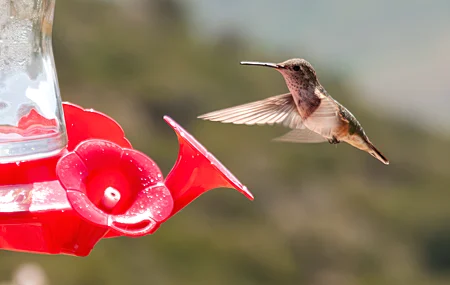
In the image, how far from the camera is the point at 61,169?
216 cm

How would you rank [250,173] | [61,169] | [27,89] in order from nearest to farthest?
[61,169]
[27,89]
[250,173]

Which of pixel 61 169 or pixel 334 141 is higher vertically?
pixel 61 169

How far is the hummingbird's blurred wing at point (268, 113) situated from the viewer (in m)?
2.84

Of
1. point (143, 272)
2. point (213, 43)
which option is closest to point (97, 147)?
point (143, 272)

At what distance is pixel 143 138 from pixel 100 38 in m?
2.37

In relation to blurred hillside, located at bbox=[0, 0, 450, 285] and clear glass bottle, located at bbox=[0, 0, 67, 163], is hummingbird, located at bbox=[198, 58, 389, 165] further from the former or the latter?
blurred hillside, located at bbox=[0, 0, 450, 285]

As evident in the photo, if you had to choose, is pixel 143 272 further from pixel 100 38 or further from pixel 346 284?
pixel 100 38

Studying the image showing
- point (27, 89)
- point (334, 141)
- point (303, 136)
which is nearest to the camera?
point (27, 89)

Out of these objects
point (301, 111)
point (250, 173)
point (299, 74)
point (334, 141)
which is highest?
point (299, 74)

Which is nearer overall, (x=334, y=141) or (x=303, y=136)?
(x=303, y=136)

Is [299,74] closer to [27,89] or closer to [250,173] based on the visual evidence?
[27,89]

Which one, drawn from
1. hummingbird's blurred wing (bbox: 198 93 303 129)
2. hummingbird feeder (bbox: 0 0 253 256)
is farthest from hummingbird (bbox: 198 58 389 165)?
hummingbird feeder (bbox: 0 0 253 256)

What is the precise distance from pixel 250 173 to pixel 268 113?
11.4 meters

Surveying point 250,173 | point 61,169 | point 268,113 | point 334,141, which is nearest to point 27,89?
point 61,169
